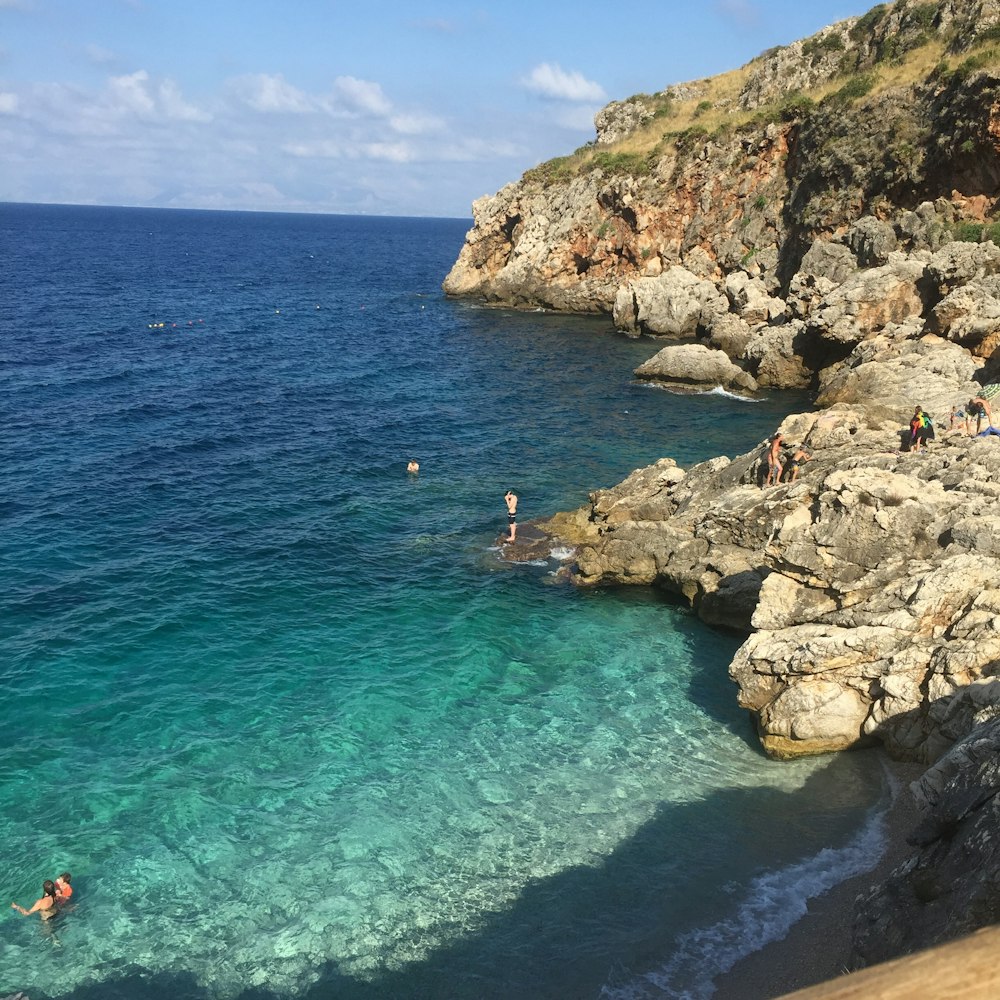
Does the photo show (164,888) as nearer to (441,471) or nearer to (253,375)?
(441,471)

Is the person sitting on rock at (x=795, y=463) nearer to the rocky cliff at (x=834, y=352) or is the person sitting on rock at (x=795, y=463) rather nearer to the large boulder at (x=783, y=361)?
the rocky cliff at (x=834, y=352)

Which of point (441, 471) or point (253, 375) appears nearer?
point (441, 471)

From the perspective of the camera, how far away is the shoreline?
43.6ft

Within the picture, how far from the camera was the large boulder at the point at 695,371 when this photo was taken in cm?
5344

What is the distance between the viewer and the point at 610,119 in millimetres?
96562

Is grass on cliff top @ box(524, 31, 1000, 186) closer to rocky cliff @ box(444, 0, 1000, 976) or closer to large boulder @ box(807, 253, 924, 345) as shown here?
rocky cliff @ box(444, 0, 1000, 976)

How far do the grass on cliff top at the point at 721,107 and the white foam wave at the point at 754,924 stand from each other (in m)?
55.2

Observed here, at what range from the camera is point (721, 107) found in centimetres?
8469

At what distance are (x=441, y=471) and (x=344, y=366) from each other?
A: 2670cm

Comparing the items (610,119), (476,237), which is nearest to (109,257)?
(476,237)

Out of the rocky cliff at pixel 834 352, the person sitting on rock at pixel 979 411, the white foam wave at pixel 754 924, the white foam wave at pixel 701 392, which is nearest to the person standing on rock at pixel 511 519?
the rocky cliff at pixel 834 352

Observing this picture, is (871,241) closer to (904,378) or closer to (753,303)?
(753,303)

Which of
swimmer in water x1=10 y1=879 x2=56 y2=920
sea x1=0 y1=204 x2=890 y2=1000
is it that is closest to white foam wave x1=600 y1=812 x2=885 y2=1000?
sea x1=0 y1=204 x2=890 y2=1000

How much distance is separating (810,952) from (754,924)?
1153 millimetres
